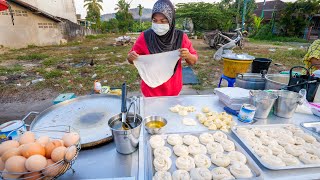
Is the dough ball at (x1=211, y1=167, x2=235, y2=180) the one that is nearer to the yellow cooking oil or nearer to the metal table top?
the metal table top

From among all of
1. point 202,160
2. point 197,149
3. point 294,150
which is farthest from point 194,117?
point 294,150

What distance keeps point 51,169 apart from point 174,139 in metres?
0.82

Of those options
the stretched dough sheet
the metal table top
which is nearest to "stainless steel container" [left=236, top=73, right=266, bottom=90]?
the metal table top

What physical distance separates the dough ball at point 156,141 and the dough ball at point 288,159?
842mm

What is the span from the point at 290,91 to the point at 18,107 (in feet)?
19.9

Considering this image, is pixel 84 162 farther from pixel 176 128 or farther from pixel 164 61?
pixel 164 61

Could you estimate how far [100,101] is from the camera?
188 centimetres

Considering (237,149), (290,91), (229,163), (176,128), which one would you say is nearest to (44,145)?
(176,128)

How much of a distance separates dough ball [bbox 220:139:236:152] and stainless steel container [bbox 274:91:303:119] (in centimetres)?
73

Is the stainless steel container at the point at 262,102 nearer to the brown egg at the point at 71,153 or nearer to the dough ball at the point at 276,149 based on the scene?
the dough ball at the point at 276,149

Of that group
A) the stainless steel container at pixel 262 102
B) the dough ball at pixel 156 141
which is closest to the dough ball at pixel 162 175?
the dough ball at pixel 156 141

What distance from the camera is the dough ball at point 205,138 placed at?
1.40 meters

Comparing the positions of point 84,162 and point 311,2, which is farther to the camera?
point 311,2

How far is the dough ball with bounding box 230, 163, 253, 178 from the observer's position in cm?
108
